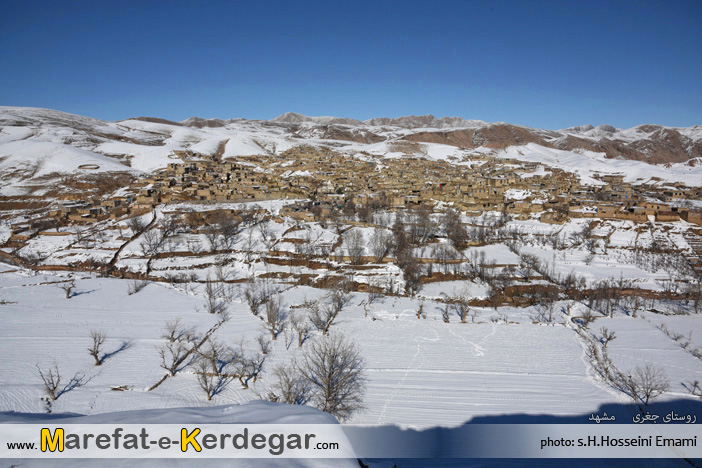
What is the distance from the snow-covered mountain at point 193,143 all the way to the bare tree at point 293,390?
58415mm

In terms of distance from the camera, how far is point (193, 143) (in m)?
98.8

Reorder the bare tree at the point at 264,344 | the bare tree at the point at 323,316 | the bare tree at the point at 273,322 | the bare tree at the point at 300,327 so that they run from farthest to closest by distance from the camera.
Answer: the bare tree at the point at 323,316 < the bare tree at the point at 273,322 < the bare tree at the point at 300,327 < the bare tree at the point at 264,344

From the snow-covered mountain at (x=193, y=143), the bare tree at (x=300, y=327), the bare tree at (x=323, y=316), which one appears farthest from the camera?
the snow-covered mountain at (x=193, y=143)

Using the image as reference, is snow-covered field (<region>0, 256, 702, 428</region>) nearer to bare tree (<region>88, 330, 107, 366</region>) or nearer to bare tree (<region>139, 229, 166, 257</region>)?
bare tree (<region>88, 330, 107, 366</region>)

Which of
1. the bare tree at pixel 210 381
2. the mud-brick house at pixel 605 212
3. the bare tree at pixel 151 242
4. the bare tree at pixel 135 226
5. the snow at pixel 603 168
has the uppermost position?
the snow at pixel 603 168

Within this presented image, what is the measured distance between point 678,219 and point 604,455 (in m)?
42.0

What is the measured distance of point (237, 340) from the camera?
1589cm

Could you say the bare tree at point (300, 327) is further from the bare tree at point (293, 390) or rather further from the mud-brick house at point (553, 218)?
the mud-brick house at point (553, 218)

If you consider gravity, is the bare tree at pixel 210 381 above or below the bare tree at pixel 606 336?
below

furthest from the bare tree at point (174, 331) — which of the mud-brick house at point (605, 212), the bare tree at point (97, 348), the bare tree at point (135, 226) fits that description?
the mud-brick house at point (605, 212)

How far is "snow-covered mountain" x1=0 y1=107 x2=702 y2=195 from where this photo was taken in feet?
192

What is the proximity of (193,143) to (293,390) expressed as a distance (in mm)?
104062

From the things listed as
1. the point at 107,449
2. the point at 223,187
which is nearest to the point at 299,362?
the point at 107,449

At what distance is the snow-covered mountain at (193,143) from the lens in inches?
2303
